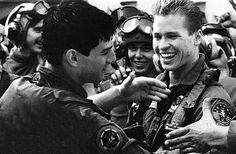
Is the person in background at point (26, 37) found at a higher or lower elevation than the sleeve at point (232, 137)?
lower

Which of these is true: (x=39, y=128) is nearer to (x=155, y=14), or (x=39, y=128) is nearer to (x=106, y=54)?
(x=106, y=54)

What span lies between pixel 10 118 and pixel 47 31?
1.89ft

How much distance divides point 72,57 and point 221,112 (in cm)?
114

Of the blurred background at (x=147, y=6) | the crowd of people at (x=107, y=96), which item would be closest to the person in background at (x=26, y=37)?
the blurred background at (x=147, y=6)

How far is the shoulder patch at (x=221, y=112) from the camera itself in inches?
159

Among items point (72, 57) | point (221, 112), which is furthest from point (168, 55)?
point (72, 57)

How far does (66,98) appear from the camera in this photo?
348 cm

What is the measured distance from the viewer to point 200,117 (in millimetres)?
4223

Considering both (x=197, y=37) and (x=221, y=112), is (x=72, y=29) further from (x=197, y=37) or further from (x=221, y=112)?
(x=197, y=37)

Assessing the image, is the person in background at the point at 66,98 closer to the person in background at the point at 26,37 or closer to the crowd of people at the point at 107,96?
the crowd of people at the point at 107,96

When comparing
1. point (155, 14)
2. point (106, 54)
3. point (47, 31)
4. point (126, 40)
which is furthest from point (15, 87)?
point (126, 40)

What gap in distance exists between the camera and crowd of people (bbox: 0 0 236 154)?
3.46m

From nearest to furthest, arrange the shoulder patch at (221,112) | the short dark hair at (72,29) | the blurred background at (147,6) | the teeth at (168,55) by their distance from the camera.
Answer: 1. the short dark hair at (72,29)
2. the shoulder patch at (221,112)
3. the teeth at (168,55)
4. the blurred background at (147,6)

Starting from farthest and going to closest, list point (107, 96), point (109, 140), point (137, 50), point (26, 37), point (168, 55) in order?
point (26, 37), point (137, 50), point (168, 55), point (107, 96), point (109, 140)
